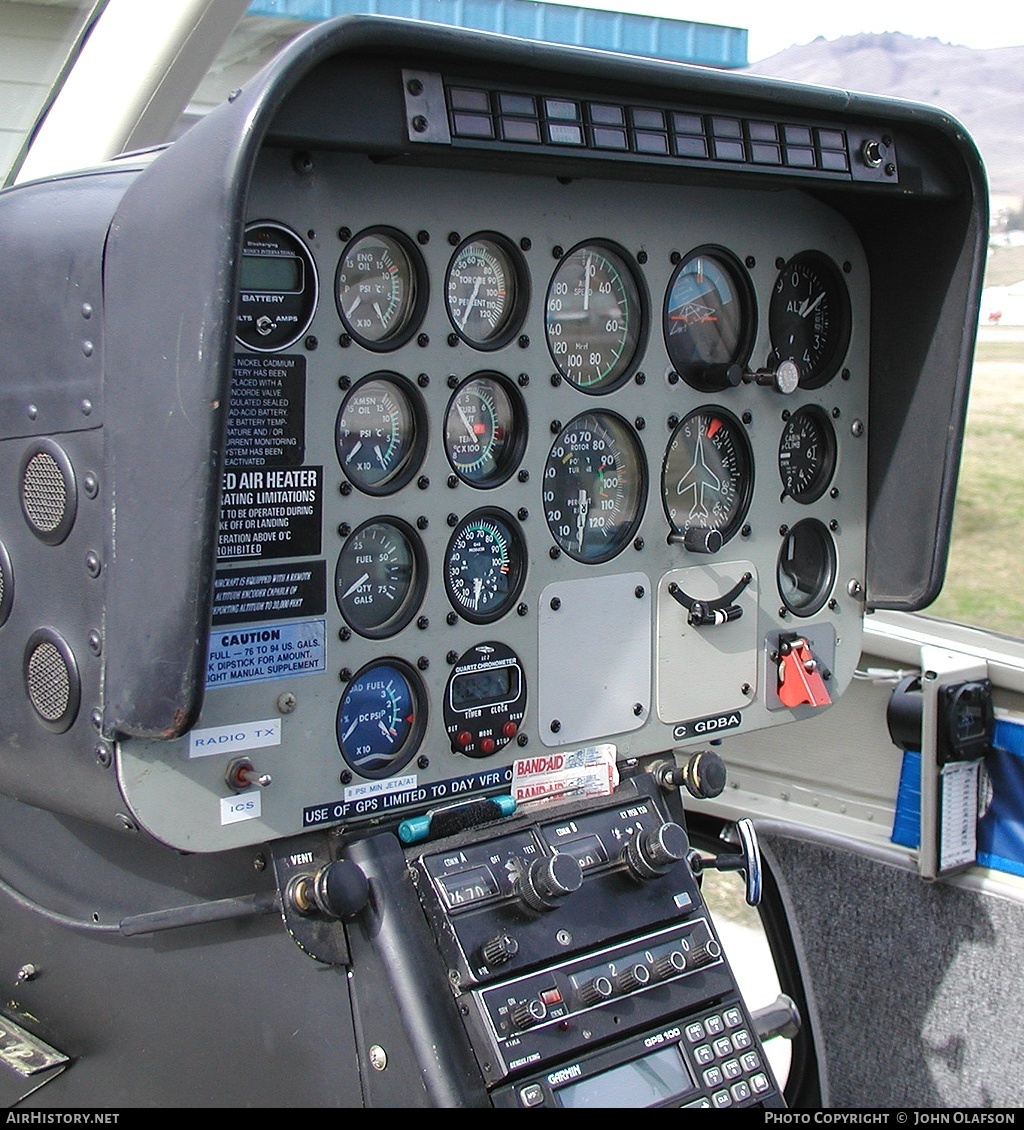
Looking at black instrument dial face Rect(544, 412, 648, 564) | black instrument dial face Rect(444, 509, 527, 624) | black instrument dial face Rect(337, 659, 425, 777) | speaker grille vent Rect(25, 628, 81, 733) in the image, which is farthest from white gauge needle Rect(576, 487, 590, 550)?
speaker grille vent Rect(25, 628, 81, 733)

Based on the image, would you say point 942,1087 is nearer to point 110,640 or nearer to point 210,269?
point 110,640

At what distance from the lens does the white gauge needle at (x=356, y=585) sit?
1903 mm

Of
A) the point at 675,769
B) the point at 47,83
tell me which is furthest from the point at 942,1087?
the point at 47,83

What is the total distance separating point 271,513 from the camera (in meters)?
1.78

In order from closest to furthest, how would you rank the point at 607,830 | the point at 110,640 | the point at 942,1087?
the point at 110,640 → the point at 607,830 → the point at 942,1087

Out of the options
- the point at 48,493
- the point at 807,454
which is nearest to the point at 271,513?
the point at 48,493

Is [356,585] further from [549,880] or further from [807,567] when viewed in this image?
[807,567]

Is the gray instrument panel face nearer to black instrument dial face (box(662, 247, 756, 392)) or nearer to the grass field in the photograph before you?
black instrument dial face (box(662, 247, 756, 392))

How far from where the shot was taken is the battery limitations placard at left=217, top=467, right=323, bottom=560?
5.66 feet

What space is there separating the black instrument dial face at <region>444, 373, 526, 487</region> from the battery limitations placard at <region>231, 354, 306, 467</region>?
275mm

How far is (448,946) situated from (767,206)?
4.54 ft

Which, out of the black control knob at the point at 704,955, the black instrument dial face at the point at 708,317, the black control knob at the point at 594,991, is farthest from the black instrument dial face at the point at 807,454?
the black control knob at the point at 594,991

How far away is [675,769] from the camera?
2.27 meters
